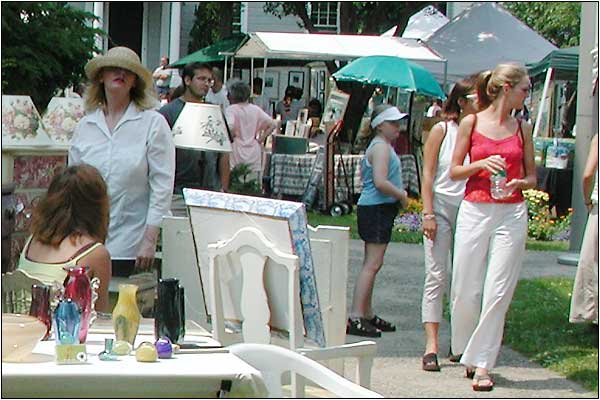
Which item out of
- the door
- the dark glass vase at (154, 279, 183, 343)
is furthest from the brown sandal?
the door

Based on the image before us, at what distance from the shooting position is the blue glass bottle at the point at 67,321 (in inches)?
132

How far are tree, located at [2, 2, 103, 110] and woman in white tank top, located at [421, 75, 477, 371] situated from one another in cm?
493

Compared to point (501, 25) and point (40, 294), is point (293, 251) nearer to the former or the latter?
point (40, 294)

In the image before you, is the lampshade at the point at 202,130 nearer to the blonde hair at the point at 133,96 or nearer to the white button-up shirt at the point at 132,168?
the blonde hair at the point at 133,96

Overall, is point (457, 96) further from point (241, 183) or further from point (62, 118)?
point (241, 183)

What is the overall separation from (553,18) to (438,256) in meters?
43.4

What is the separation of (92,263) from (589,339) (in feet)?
14.6

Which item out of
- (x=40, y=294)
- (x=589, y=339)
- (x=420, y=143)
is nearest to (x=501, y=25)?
(x=420, y=143)

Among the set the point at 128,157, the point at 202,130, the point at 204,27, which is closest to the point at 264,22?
the point at 204,27

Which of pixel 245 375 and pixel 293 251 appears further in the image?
pixel 293 251

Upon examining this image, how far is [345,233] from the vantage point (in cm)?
512

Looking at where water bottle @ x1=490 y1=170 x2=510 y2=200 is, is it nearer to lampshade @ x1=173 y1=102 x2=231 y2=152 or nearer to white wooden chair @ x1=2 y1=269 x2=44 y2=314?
lampshade @ x1=173 y1=102 x2=231 y2=152

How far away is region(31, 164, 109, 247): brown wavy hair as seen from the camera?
4.72 meters

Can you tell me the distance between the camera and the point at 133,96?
19.4 ft
